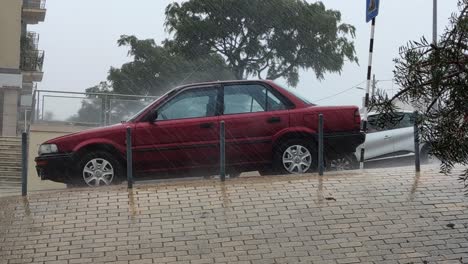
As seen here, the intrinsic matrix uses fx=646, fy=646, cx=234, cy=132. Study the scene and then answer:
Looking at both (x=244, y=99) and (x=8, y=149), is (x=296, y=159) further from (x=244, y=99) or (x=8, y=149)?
(x=8, y=149)

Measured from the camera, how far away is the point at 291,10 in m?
25.3

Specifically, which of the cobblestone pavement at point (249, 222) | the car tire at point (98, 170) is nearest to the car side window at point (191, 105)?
the car tire at point (98, 170)

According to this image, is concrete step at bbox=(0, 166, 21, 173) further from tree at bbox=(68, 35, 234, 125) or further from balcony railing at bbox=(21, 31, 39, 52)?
balcony railing at bbox=(21, 31, 39, 52)

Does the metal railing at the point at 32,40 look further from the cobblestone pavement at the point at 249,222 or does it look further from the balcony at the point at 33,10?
the cobblestone pavement at the point at 249,222

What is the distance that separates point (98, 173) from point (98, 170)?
0.14 feet

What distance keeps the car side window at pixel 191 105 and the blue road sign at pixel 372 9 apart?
2639 millimetres

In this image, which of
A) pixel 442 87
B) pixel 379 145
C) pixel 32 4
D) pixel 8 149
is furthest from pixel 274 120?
pixel 32 4

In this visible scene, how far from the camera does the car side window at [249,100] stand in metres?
9.31

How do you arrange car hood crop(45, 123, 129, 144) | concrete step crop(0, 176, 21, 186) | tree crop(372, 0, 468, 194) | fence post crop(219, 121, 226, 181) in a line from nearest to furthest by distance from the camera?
tree crop(372, 0, 468, 194)
fence post crop(219, 121, 226, 181)
car hood crop(45, 123, 129, 144)
concrete step crop(0, 176, 21, 186)

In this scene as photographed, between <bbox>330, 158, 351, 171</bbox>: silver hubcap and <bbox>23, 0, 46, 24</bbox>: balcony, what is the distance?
2651 centimetres

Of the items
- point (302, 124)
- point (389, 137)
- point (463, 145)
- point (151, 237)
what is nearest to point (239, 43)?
point (389, 137)

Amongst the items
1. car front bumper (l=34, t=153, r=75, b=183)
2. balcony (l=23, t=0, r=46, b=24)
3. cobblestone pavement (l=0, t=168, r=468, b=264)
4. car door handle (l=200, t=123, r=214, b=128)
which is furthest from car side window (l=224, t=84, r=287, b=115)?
balcony (l=23, t=0, r=46, b=24)

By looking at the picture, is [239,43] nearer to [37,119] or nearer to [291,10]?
[291,10]

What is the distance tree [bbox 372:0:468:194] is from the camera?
3635mm
